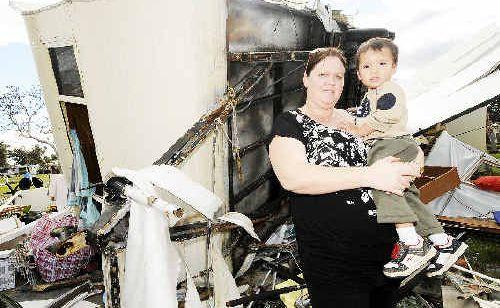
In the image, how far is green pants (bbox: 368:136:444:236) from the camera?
5.97ft

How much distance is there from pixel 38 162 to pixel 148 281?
39.7m

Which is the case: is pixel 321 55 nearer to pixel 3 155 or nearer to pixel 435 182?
pixel 435 182

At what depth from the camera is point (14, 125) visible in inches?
1247

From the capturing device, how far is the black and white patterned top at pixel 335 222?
1.76m

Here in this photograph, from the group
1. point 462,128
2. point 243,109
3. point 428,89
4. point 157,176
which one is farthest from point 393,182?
point 462,128

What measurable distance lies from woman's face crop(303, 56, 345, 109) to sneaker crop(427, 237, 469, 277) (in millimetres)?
1279

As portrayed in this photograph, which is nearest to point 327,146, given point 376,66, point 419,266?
point 376,66

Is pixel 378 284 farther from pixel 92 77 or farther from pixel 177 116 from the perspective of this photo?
pixel 92 77

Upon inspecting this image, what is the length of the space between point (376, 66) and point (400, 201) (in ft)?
2.89

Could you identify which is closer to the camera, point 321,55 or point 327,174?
point 327,174

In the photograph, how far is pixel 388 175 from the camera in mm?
1691

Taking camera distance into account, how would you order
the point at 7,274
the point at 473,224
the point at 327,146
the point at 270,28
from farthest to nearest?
the point at 473,224 → the point at 7,274 → the point at 270,28 → the point at 327,146

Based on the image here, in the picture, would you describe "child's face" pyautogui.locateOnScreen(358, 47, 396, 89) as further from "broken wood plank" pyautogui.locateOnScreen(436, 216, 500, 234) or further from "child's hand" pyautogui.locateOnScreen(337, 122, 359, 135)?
"broken wood plank" pyautogui.locateOnScreen(436, 216, 500, 234)

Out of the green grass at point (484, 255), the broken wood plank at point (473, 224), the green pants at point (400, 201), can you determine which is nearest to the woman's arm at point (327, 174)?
the green pants at point (400, 201)
